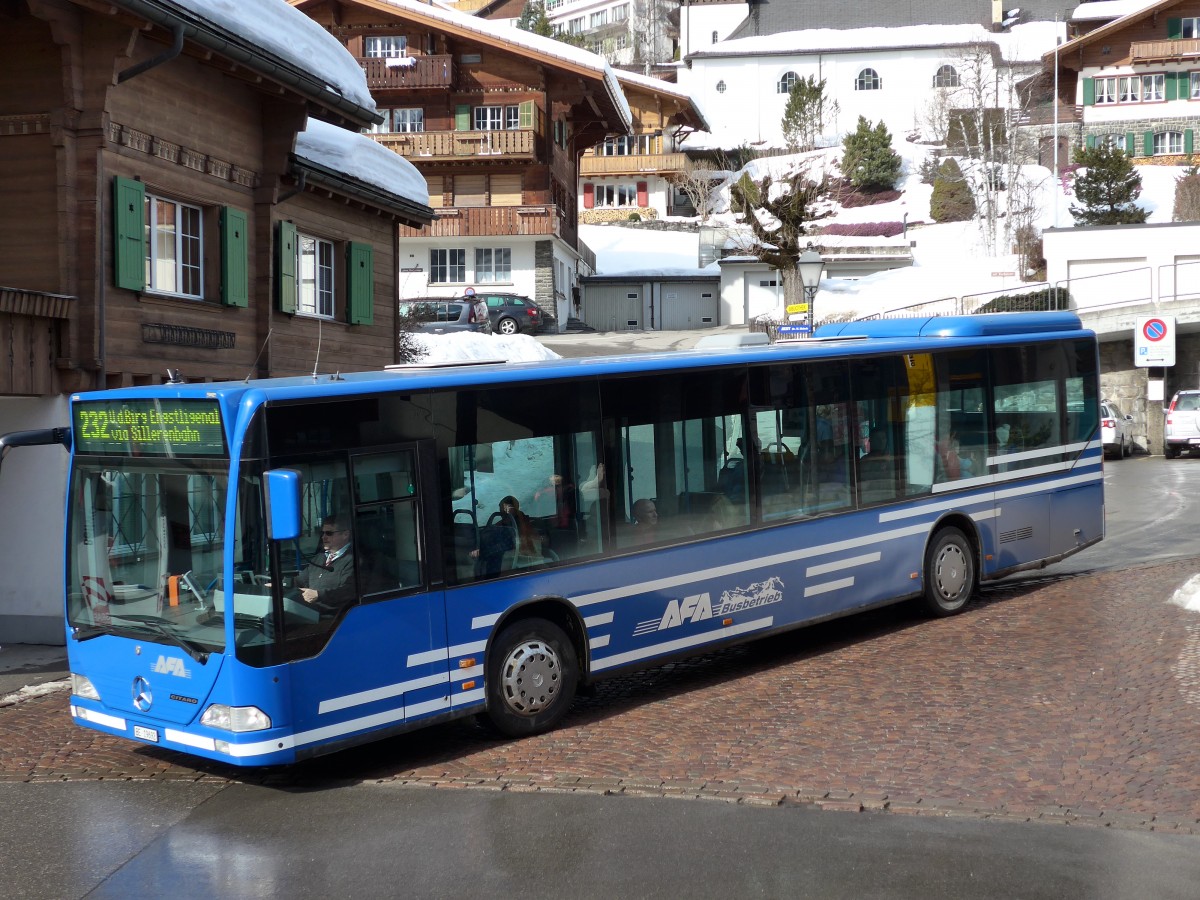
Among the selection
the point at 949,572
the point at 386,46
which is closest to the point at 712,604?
the point at 949,572

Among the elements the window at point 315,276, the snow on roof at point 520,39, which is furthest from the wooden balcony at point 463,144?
the window at point 315,276

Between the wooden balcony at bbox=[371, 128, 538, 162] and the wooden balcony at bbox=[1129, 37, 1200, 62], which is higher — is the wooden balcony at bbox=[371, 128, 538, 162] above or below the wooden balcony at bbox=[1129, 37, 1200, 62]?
below

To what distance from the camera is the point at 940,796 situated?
739 cm

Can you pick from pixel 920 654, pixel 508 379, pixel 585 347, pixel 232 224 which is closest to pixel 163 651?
pixel 508 379

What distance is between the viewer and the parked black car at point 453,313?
40875 mm

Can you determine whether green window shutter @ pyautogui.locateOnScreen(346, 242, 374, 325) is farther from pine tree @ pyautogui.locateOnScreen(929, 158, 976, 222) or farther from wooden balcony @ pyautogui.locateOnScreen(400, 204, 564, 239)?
pine tree @ pyautogui.locateOnScreen(929, 158, 976, 222)

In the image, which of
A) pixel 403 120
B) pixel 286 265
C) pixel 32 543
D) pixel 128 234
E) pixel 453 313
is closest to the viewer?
pixel 32 543

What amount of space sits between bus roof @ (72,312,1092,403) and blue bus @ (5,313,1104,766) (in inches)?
1.2

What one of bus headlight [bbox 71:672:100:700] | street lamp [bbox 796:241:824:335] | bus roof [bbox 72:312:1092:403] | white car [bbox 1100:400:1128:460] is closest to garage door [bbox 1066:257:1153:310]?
white car [bbox 1100:400:1128:460]

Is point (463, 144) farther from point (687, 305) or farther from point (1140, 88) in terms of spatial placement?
point (1140, 88)

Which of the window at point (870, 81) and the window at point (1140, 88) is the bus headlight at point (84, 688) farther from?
the window at point (870, 81)

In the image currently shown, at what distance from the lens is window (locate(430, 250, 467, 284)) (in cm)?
5147

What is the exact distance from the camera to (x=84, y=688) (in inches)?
343

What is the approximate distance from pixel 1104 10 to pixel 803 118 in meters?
22.5
